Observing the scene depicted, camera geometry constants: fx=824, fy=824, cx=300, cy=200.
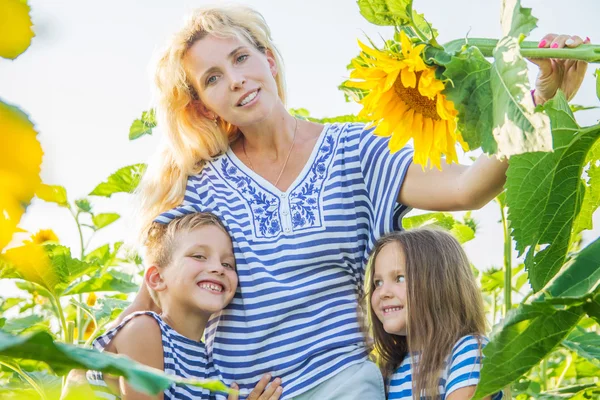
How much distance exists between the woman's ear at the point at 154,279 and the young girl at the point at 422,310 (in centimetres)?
42

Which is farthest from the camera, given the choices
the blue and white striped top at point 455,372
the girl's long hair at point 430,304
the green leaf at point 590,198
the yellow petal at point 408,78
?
the girl's long hair at point 430,304

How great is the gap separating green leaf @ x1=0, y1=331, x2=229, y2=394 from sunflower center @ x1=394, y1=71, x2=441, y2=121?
657 millimetres

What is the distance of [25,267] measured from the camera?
0.21 metres

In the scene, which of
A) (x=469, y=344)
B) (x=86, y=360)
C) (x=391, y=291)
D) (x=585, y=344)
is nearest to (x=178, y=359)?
(x=391, y=291)

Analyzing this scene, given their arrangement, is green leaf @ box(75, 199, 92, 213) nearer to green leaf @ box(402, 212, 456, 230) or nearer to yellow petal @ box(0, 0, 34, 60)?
green leaf @ box(402, 212, 456, 230)

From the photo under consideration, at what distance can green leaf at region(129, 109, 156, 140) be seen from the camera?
6.67ft

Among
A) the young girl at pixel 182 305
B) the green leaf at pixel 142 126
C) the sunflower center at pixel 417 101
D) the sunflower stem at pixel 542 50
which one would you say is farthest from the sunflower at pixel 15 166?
the green leaf at pixel 142 126

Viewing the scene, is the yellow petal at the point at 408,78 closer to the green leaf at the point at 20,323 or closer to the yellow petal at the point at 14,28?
the yellow petal at the point at 14,28

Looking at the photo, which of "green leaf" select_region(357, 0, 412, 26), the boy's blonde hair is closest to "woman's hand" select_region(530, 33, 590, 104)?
"green leaf" select_region(357, 0, 412, 26)

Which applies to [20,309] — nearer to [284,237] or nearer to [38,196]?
[284,237]

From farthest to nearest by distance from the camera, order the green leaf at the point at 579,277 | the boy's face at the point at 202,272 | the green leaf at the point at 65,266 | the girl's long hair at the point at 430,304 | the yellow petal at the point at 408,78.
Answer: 1. the green leaf at the point at 65,266
2. the boy's face at the point at 202,272
3. the girl's long hair at the point at 430,304
4. the yellow petal at the point at 408,78
5. the green leaf at the point at 579,277

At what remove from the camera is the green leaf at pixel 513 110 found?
0.64 metres

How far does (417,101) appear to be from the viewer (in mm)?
911

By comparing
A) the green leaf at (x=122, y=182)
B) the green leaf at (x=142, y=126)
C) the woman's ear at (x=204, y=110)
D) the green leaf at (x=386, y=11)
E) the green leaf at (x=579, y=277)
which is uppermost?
the green leaf at (x=142, y=126)
